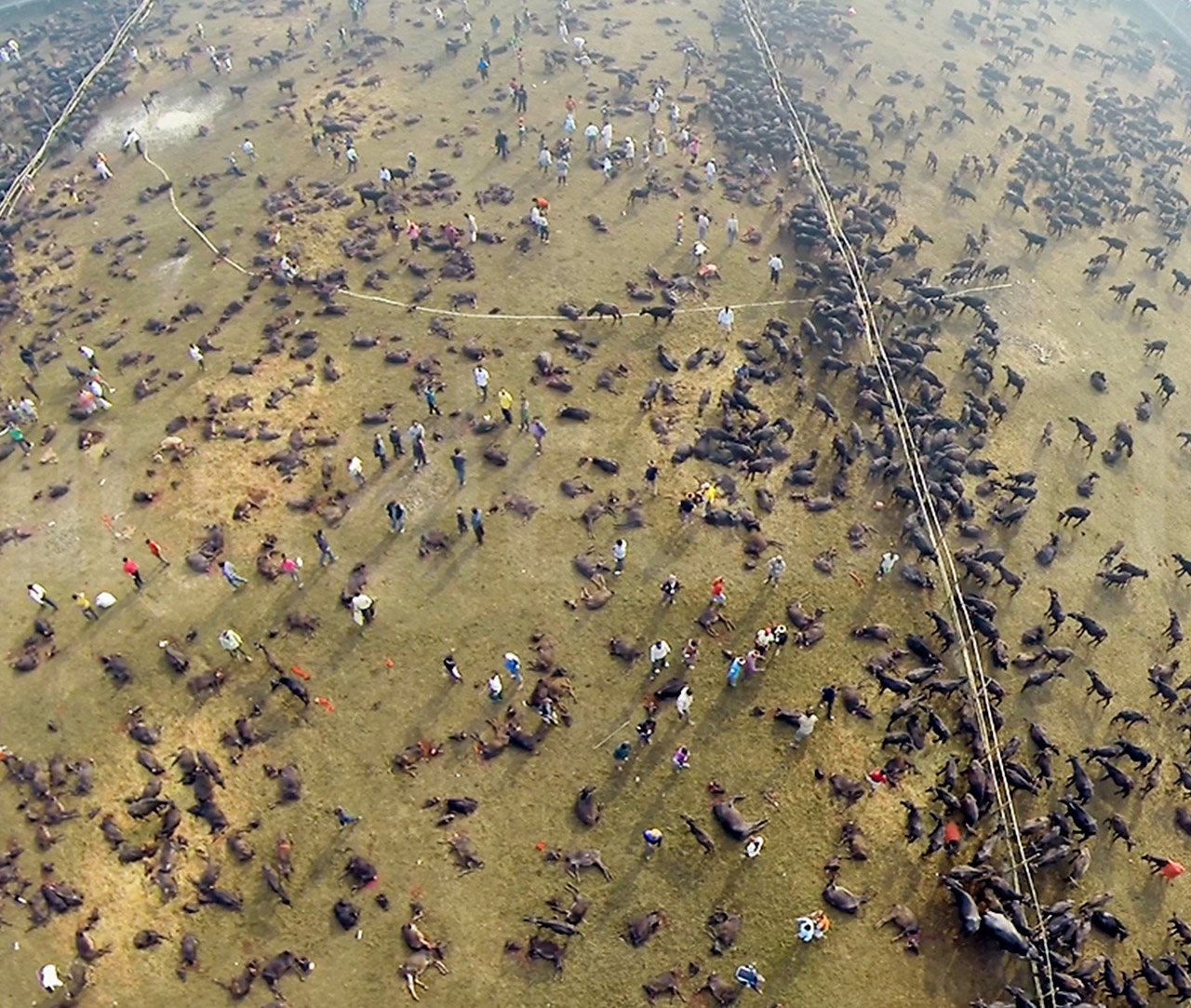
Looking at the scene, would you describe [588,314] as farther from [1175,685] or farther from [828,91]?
[828,91]

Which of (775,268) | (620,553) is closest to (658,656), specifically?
(620,553)

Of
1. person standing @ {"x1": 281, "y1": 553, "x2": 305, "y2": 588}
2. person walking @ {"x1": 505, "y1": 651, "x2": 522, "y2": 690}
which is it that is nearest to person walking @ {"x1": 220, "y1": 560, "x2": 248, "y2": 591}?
person standing @ {"x1": 281, "y1": 553, "x2": 305, "y2": 588}

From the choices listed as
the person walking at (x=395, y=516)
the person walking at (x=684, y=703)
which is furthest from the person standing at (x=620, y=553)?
the person walking at (x=395, y=516)

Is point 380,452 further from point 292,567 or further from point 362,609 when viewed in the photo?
point 362,609

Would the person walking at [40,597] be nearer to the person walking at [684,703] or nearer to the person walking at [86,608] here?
the person walking at [86,608]

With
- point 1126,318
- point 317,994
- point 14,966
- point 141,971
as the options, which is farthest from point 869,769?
point 1126,318

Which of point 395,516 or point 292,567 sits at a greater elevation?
point 395,516
